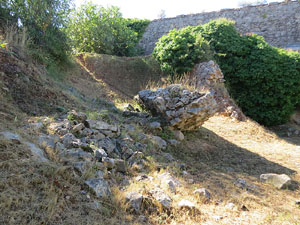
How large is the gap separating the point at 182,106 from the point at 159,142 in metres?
1.14

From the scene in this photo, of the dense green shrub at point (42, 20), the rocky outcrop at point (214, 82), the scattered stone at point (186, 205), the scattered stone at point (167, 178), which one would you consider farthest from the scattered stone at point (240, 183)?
the dense green shrub at point (42, 20)

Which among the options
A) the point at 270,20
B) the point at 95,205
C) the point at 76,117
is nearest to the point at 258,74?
the point at 270,20

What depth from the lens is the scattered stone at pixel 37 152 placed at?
10.3ft

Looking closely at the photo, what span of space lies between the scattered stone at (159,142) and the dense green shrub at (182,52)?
532 centimetres

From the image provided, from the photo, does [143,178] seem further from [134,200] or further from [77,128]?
[77,128]

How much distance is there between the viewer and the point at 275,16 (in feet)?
47.4

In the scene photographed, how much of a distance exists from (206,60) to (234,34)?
213cm

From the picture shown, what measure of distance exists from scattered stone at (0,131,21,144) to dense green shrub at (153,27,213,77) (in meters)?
7.98

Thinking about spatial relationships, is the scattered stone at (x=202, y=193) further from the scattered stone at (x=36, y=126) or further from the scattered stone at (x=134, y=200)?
the scattered stone at (x=36, y=126)

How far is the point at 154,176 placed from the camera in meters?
3.91

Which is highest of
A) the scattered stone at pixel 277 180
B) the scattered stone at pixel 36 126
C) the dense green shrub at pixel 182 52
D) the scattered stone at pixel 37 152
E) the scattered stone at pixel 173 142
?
the dense green shrub at pixel 182 52

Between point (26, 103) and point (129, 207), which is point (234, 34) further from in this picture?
point (129, 207)

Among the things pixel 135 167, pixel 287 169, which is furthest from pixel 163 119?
pixel 287 169

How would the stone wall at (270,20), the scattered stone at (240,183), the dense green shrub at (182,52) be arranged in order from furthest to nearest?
the stone wall at (270,20) → the dense green shrub at (182,52) → the scattered stone at (240,183)
